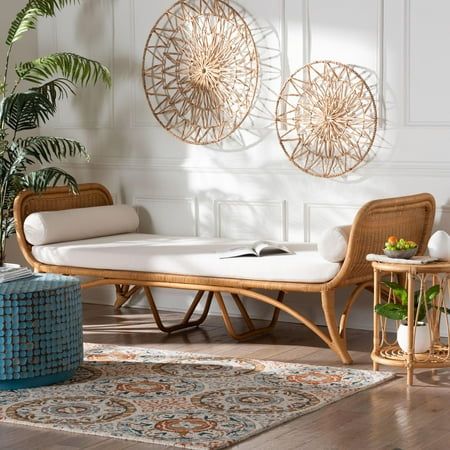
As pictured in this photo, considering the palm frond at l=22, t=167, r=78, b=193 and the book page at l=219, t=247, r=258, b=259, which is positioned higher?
the palm frond at l=22, t=167, r=78, b=193

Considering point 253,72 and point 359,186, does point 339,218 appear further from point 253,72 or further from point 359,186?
point 253,72

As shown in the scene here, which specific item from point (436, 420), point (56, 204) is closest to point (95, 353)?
point (56, 204)

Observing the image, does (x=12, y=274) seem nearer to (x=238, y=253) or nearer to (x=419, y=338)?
(x=238, y=253)

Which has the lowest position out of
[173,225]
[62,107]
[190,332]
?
[190,332]

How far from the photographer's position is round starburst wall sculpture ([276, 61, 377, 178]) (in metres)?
5.41

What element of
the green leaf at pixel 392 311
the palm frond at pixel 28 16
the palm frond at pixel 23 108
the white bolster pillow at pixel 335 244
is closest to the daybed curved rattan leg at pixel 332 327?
the white bolster pillow at pixel 335 244

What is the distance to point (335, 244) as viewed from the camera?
469 cm

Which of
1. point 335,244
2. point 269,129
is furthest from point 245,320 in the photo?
point 269,129

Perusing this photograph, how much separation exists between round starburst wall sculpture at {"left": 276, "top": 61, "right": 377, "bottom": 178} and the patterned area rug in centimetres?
130

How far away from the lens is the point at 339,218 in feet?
18.2

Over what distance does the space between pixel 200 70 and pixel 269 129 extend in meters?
0.55

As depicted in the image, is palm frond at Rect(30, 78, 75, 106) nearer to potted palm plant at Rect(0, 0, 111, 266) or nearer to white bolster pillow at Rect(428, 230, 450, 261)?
potted palm plant at Rect(0, 0, 111, 266)

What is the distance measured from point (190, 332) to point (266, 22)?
170cm

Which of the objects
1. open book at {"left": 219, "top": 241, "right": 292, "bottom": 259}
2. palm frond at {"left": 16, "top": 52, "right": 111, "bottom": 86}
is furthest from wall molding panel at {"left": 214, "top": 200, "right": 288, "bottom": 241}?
palm frond at {"left": 16, "top": 52, "right": 111, "bottom": 86}
